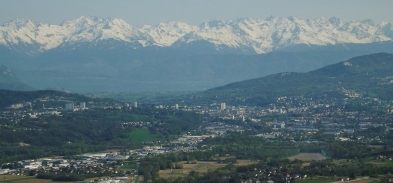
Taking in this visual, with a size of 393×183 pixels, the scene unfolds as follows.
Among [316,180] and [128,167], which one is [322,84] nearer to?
[128,167]

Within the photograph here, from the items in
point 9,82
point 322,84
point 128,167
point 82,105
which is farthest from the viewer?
point 9,82

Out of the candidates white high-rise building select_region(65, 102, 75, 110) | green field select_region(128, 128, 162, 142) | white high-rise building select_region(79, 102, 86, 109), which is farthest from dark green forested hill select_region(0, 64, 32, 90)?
green field select_region(128, 128, 162, 142)

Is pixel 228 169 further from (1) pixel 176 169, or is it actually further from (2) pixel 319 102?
(2) pixel 319 102

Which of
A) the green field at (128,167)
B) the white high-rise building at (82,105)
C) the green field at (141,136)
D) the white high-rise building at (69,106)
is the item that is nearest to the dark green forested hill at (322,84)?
the white high-rise building at (82,105)


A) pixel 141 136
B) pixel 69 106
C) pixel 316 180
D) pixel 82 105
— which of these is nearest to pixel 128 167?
pixel 316 180

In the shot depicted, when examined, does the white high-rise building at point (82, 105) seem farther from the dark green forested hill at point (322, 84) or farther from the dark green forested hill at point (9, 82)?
the dark green forested hill at point (9, 82)

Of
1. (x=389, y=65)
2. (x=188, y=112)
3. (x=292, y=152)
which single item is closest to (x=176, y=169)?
(x=292, y=152)
